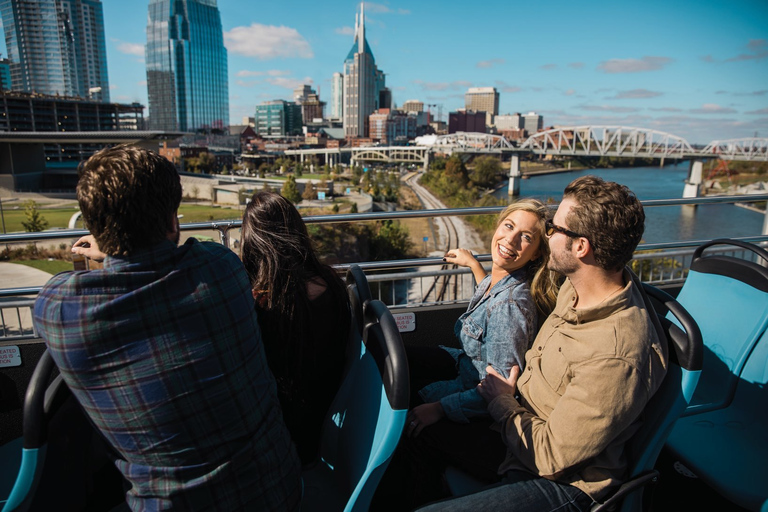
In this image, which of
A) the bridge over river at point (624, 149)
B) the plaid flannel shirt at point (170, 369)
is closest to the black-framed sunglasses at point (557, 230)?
the plaid flannel shirt at point (170, 369)

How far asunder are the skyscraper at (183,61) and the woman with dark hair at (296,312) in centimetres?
17255

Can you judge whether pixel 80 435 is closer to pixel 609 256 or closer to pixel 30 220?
pixel 609 256

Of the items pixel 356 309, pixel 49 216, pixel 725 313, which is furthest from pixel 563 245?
pixel 49 216

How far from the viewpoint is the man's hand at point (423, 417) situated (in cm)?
182

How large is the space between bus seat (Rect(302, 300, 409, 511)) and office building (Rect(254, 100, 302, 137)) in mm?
177831

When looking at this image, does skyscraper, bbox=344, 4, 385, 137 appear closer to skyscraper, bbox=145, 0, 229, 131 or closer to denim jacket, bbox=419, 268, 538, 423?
skyscraper, bbox=145, 0, 229, 131

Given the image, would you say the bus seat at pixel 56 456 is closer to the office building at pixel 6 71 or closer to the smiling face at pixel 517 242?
the smiling face at pixel 517 242

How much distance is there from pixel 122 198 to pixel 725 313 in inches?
101

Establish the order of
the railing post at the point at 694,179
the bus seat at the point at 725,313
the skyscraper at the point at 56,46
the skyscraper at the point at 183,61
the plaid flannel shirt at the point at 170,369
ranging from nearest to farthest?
the plaid flannel shirt at the point at 170,369
the bus seat at the point at 725,313
the railing post at the point at 694,179
the skyscraper at the point at 56,46
the skyscraper at the point at 183,61

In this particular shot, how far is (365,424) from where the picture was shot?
150cm

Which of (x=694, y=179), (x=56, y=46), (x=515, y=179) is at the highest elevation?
(x=56, y=46)

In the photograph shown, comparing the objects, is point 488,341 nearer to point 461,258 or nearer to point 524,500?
point 524,500

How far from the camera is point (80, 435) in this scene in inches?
56.2

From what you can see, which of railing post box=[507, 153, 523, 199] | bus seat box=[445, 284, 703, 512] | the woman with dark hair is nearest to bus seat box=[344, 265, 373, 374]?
the woman with dark hair
